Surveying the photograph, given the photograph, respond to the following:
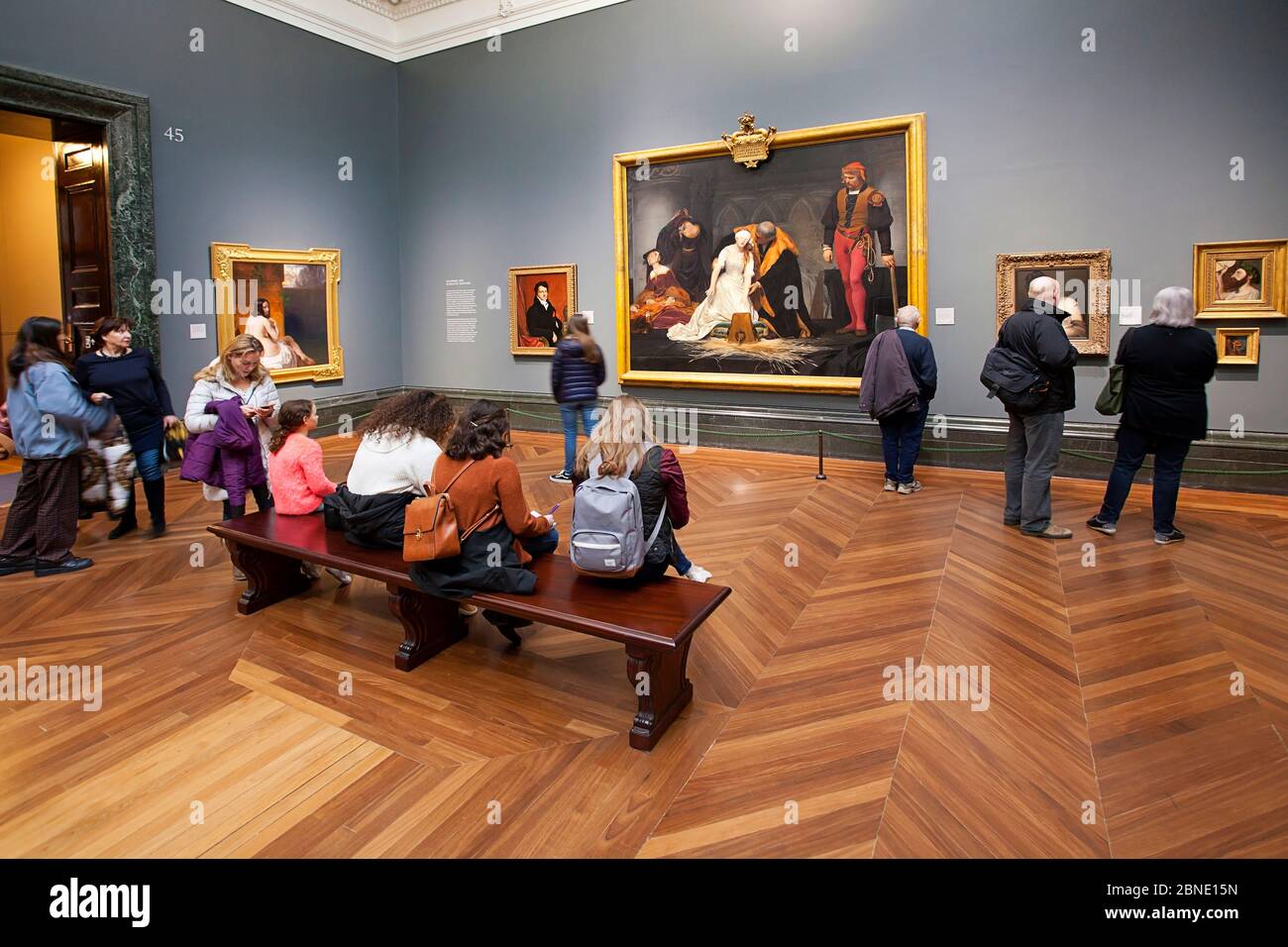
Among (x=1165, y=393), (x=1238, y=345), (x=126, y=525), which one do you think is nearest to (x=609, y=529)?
(x=1165, y=393)

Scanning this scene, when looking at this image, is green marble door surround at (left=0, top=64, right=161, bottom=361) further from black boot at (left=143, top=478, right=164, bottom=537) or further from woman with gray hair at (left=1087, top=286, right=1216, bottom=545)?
woman with gray hair at (left=1087, top=286, right=1216, bottom=545)

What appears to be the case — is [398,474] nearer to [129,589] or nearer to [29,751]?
[29,751]

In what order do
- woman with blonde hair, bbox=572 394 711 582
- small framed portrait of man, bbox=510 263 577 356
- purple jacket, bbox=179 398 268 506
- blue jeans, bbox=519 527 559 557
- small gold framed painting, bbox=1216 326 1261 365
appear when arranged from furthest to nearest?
small framed portrait of man, bbox=510 263 577 356, small gold framed painting, bbox=1216 326 1261 365, purple jacket, bbox=179 398 268 506, blue jeans, bbox=519 527 559 557, woman with blonde hair, bbox=572 394 711 582

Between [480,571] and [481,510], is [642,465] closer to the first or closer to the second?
[481,510]

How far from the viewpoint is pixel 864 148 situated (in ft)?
29.8

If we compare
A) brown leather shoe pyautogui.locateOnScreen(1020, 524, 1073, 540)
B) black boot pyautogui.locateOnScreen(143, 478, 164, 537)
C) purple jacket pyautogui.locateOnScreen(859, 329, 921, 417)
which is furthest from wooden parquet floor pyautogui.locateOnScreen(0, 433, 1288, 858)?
purple jacket pyautogui.locateOnScreen(859, 329, 921, 417)

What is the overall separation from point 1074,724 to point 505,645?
2.88 meters

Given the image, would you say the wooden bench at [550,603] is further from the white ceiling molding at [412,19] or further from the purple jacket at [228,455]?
the white ceiling molding at [412,19]

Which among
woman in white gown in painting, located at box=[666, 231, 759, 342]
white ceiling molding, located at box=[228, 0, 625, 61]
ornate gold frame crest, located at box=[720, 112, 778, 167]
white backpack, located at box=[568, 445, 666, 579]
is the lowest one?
white backpack, located at box=[568, 445, 666, 579]

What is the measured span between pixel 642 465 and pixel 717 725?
1.28 m

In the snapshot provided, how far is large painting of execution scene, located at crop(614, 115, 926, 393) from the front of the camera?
29.6 feet

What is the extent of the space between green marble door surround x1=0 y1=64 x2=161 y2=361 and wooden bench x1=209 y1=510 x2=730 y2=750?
5.19 metres

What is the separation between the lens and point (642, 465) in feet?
13.1

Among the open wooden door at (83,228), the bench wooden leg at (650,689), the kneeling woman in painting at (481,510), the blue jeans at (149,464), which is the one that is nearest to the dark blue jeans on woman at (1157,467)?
the bench wooden leg at (650,689)
